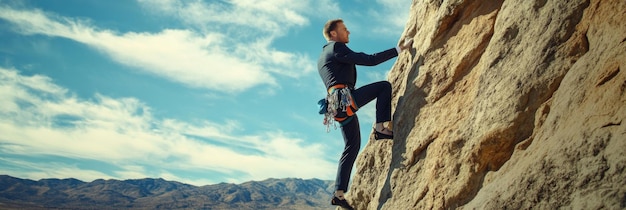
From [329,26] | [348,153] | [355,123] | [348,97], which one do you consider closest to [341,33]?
[329,26]

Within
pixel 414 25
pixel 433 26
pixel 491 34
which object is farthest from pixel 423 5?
pixel 491 34

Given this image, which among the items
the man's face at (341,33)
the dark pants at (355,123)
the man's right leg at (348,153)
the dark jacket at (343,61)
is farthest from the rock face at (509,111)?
the man's face at (341,33)

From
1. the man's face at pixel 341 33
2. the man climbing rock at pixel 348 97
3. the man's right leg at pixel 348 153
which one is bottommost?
the man's right leg at pixel 348 153

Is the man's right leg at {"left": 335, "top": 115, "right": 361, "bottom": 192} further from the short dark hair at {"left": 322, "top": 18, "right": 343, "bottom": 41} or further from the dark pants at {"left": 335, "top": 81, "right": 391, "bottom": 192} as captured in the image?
the short dark hair at {"left": 322, "top": 18, "right": 343, "bottom": 41}

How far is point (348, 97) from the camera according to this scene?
751cm

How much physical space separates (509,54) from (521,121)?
40.1 inches

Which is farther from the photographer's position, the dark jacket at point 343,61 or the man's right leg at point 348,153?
the man's right leg at point 348,153

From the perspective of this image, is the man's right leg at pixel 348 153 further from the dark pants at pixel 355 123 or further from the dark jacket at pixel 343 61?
the dark jacket at pixel 343 61

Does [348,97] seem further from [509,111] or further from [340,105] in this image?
[509,111]

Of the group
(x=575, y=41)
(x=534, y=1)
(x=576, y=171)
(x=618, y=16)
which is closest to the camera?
(x=576, y=171)

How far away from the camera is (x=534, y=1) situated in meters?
6.00

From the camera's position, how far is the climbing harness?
7531 millimetres

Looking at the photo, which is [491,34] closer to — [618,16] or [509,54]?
[509,54]

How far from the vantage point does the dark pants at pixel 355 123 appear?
25.4 feet
